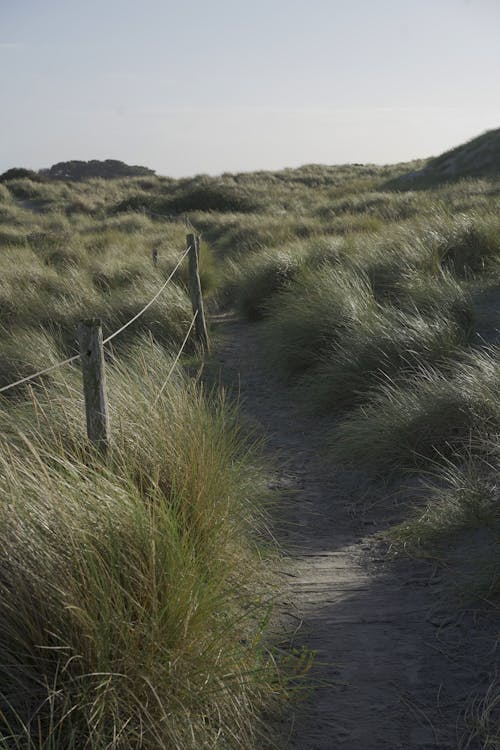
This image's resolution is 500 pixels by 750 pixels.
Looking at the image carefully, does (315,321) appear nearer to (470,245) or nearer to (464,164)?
(470,245)

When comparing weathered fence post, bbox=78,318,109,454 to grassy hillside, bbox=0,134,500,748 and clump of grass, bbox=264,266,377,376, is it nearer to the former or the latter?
grassy hillside, bbox=0,134,500,748

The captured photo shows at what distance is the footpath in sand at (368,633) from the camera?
2.51m

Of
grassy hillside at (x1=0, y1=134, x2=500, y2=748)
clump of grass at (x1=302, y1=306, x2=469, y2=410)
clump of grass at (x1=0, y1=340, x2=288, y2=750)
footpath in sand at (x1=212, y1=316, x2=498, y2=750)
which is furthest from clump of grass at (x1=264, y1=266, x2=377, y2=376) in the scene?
clump of grass at (x1=0, y1=340, x2=288, y2=750)

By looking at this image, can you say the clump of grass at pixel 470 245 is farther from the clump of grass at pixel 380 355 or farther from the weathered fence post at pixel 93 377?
the weathered fence post at pixel 93 377

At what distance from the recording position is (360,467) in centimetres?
486

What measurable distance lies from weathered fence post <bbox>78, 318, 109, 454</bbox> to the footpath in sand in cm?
110

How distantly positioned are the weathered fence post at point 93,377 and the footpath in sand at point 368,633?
110 centimetres

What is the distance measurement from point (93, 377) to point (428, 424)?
95.2 inches

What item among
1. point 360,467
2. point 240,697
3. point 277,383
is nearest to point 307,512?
point 360,467

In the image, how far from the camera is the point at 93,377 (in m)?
3.03

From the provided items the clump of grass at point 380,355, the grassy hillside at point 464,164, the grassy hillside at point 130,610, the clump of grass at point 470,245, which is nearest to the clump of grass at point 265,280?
the clump of grass at point 470,245

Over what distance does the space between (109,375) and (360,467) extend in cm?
171

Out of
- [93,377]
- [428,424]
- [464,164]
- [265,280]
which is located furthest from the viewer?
[464,164]

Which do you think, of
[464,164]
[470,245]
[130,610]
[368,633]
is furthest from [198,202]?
[130,610]
